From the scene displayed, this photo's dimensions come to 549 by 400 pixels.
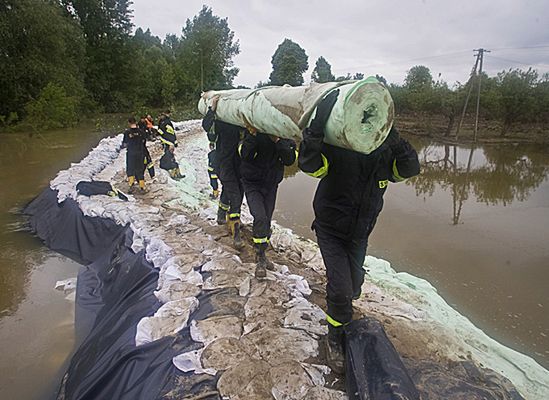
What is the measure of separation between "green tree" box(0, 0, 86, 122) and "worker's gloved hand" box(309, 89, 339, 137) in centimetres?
1833

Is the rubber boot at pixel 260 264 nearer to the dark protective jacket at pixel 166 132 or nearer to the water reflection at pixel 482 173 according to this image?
the water reflection at pixel 482 173

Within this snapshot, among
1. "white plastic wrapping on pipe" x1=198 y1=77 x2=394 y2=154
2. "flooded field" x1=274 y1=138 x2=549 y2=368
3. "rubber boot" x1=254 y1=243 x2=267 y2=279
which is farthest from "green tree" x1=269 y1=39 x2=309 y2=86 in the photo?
"white plastic wrapping on pipe" x1=198 y1=77 x2=394 y2=154

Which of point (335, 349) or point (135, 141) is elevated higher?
point (135, 141)

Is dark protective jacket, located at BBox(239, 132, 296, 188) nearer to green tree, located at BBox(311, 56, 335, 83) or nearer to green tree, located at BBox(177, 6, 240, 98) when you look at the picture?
green tree, located at BBox(177, 6, 240, 98)

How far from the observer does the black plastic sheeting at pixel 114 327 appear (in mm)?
1975

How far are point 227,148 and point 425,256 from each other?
289 cm

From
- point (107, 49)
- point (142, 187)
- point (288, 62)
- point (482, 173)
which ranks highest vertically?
point (288, 62)

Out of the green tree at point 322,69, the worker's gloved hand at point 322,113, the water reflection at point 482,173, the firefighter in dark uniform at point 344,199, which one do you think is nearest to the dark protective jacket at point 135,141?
the firefighter in dark uniform at point 344,199

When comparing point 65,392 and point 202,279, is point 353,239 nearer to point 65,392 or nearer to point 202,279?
point 202,279

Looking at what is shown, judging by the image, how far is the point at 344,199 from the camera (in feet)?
6.84

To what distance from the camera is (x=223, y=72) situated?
→ 39.8 m

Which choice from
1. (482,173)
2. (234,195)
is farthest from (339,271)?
(482,173)

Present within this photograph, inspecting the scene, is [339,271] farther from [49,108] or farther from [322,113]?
[49,108]

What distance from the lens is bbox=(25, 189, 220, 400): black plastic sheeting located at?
1.97m
